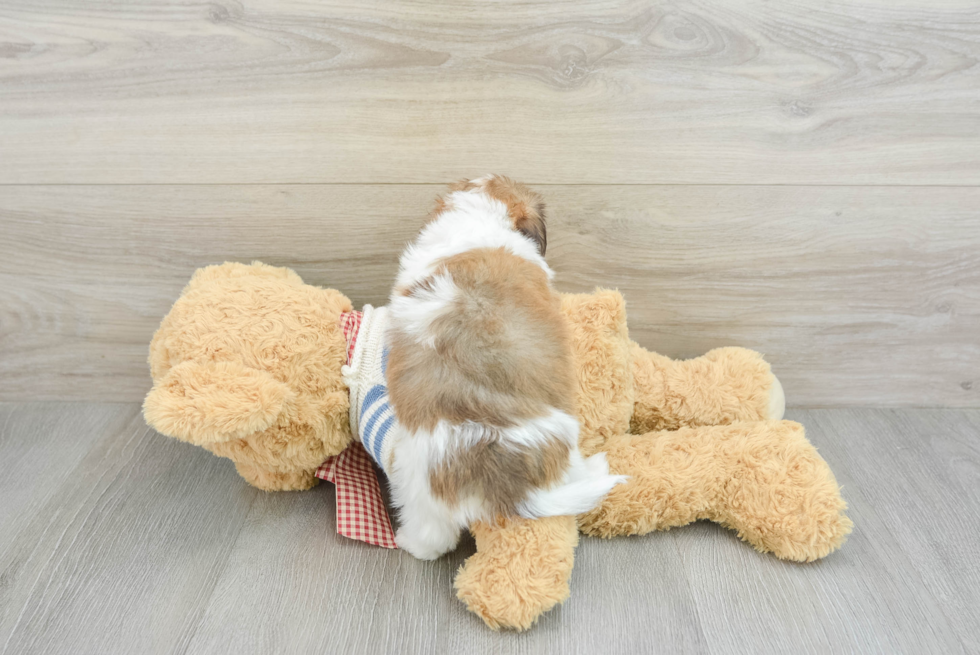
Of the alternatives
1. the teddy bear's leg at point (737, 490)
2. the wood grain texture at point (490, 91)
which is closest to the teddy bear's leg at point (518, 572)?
the teddy bear's leg at point (737, 490)

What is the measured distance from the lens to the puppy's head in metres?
0.87

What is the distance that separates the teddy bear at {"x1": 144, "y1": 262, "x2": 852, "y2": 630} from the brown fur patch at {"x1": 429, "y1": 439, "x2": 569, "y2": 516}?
82 millimetres

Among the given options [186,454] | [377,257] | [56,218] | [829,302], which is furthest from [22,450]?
[829,302]

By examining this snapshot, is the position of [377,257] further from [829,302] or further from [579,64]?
[829,302]

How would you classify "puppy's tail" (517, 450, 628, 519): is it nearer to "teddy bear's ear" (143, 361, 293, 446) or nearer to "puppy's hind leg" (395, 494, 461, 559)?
"puppy's hind leg" (395, 494, 461, 559)

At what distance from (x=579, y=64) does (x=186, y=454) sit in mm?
904

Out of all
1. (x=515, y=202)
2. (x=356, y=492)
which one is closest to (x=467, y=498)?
(x=356, y=492)

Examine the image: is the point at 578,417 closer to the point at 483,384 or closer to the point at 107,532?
the point at 483,384

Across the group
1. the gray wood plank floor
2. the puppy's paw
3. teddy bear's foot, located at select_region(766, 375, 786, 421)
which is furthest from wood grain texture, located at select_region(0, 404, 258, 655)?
teddy bear's foot, located at select_region(766, 375, 786, 421)

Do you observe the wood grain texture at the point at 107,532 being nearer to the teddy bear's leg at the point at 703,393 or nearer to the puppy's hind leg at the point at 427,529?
the puppy's hind leg at the point at 427,529

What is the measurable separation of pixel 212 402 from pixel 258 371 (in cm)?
8

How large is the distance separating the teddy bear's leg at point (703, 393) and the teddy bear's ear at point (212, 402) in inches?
21.5

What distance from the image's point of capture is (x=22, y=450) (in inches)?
44.4

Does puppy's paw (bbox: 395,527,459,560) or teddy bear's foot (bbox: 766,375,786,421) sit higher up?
teddy bear's foot (bbox: 766,375,786,421)
